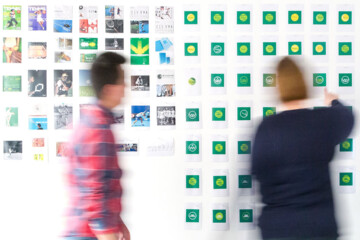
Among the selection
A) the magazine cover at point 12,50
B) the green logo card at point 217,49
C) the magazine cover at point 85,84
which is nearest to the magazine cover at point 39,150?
the magazine cover at point 85,84

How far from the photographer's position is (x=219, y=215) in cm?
209

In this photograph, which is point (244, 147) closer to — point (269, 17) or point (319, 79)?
point (319, 79)

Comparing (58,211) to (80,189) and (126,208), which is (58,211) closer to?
(126,208)

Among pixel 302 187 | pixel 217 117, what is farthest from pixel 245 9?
pixel 302 187

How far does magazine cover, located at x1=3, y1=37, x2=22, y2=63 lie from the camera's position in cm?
207

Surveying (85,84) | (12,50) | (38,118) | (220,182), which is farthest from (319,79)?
(12,50)

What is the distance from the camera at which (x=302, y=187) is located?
4.08 ft

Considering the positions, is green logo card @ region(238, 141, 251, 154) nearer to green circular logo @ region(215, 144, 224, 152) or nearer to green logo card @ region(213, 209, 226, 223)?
green circular logo @ region(215, 144, 224, 152)

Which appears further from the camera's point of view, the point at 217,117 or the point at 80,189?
the point at 217,117

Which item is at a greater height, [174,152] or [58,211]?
[174,152]

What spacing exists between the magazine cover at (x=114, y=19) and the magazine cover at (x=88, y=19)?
2.4 inches

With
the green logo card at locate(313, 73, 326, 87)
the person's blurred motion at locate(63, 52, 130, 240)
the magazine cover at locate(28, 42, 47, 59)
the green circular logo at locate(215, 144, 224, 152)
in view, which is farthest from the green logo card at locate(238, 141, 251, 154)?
the magazine cover at locate(28, 42, 47, 59)

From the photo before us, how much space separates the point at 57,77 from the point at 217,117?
930 mm

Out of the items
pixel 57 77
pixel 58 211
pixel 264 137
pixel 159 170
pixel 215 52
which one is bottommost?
pixel 58 211
